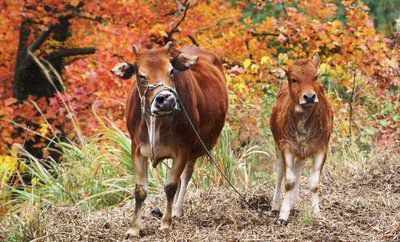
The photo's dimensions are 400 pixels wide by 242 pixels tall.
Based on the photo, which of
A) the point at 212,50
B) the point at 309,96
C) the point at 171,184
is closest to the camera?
the point at 309,96

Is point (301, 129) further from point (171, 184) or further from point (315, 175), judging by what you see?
point (171, 184)

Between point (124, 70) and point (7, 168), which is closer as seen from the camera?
point (124, 70)

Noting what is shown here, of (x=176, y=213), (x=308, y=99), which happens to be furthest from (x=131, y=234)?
(x=308, y=99)

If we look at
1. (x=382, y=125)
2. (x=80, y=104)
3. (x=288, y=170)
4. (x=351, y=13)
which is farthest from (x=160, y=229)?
(x=351, y=13)

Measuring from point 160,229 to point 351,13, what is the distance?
824 centimetres

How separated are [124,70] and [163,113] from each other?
70 cm

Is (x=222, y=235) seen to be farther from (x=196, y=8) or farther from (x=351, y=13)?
(x=196, y=8)

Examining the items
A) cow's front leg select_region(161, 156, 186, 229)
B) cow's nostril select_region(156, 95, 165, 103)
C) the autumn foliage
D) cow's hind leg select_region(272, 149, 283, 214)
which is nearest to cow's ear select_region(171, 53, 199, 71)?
cow's nostril select_region(156, 95, 165, 103)

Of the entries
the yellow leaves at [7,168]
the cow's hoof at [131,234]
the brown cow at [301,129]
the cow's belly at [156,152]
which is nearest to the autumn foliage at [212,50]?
the yellow leaves at [7,168]

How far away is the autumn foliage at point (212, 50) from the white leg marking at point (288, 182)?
136 inches

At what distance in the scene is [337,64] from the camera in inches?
537

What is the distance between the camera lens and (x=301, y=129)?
22.4 ft

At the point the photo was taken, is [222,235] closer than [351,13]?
Yes

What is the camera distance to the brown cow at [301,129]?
6.66m
